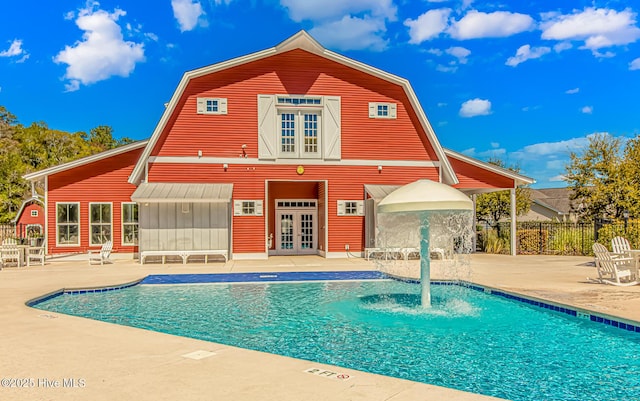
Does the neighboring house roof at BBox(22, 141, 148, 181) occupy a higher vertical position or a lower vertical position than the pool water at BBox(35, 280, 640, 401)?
higher

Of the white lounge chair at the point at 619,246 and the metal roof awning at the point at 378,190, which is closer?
the white lounge chair at the point at 619,246

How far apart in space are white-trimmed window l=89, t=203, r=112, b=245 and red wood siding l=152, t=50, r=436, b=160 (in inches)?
119

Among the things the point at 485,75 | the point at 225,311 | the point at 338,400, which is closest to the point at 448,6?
the point at 485,75

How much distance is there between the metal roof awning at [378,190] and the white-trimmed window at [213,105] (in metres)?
5.41

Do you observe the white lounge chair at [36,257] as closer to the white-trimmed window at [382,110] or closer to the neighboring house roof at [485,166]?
the white-trimmed window at [382,110]

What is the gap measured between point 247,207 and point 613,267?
10.6 m

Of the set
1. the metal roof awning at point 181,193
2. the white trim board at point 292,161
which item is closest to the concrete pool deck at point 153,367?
the metal roof awning at point 181,193

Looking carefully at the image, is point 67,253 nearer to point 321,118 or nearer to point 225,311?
point 321,118

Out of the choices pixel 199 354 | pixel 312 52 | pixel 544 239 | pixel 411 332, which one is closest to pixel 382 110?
pixel 312 52

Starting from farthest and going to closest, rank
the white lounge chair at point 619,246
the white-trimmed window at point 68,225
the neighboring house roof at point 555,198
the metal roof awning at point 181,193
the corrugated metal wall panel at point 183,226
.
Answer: the neighboring house roof at point 555,198, the white-trimmed window at point 68,225, the corrugated metal wall panel at point 183,226, the metal roof awning at point 181,193, the white lounge chair at point 619,246

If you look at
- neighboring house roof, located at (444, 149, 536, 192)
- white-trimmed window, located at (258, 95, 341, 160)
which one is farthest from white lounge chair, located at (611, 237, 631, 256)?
white-trimmed window, located at (258, 95, 341, 160)

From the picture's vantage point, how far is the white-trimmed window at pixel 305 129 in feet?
54.8

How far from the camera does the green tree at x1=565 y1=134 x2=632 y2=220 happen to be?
18.8 metres

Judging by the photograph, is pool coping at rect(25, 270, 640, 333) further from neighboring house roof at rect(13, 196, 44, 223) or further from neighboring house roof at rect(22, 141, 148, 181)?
neighboring house roof at rect(13, 196, 44, 223)
